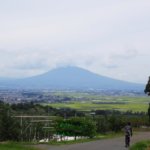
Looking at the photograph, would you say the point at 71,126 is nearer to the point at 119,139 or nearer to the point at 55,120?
the point at 55,120

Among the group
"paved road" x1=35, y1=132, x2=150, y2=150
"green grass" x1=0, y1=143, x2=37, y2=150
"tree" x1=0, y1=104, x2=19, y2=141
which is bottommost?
"paved road" x1=35, y1=132, x2=150, y2=150

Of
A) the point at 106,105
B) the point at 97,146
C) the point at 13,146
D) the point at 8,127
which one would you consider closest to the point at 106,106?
the point at 106,105

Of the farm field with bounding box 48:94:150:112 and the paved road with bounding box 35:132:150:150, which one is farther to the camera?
the farm field with bounding box 48:94:150:112

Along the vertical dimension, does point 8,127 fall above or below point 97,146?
above

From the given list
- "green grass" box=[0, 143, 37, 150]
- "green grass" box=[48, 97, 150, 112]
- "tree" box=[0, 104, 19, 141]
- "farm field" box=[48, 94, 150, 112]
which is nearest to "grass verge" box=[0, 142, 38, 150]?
"green grass" box=[0, 143, 37, 150]

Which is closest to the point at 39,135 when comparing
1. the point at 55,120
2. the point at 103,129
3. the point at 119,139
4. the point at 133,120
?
the point at 55,120

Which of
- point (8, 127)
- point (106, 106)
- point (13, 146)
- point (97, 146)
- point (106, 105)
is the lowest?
point (97, 146)

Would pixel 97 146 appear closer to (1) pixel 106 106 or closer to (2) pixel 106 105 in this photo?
(1) pixel 106 106

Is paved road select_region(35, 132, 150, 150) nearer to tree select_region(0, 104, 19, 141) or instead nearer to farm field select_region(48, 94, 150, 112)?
tree select_region(0, 104, 19, 141)

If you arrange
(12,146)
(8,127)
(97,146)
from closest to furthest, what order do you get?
(12,146)
(97,146)
(8,127)

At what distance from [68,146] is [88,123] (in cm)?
462

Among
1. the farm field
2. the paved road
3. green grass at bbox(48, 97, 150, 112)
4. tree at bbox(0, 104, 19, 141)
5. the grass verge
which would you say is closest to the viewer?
the grass verge

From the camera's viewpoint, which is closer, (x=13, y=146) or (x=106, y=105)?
(x=13, y=146)

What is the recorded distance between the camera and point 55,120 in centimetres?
2761
